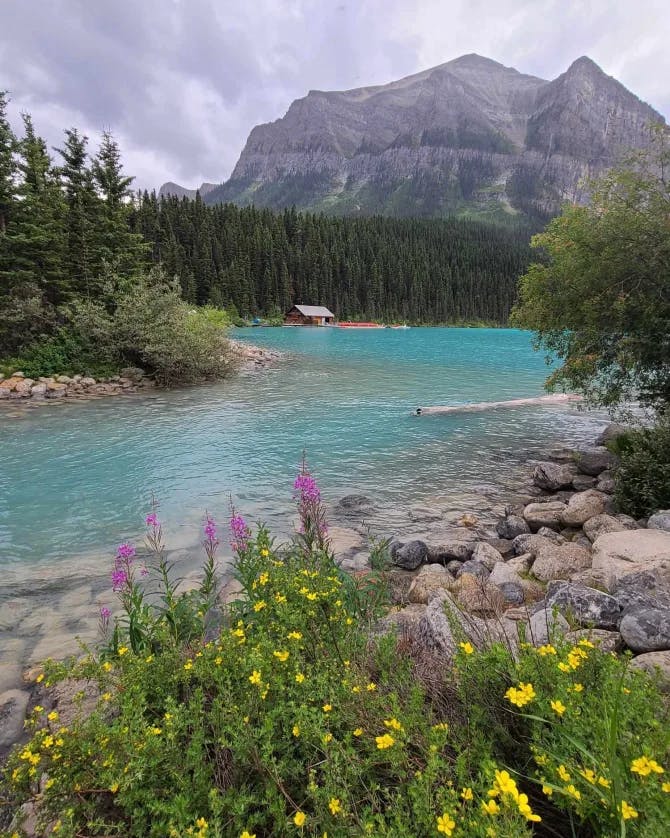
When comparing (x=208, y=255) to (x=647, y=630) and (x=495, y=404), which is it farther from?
(x=647, y=630)

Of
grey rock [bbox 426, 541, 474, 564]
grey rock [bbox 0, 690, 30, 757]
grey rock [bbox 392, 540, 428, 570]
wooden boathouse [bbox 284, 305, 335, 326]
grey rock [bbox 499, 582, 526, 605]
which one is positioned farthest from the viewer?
wooden boathouse [bbox 284, 305, 335, 326]

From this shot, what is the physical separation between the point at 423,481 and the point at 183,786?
1047 cm

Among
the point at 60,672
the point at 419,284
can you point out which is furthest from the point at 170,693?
the point at 419,284

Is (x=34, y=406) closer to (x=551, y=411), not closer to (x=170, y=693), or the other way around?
(x=170, y=693)

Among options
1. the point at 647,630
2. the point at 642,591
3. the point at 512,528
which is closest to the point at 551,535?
the point at 512,528

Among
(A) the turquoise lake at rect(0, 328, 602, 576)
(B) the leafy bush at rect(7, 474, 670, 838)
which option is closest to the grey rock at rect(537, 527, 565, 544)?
(A) the turquoise lake at rect(0, 328, 602, 576)

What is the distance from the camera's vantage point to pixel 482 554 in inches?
307

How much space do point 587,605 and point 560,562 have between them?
2772 millimetres

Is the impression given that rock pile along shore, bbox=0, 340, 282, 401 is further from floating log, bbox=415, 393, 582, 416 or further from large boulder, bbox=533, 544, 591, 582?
large boulder, bbox=533, 544, 591, 582

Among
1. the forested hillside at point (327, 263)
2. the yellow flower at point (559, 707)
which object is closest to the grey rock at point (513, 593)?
the yellow flower at point (559, 707)

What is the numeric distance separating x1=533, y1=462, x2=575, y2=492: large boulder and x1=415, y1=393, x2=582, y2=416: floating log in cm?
840

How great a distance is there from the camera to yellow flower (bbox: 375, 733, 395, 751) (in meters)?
2.12

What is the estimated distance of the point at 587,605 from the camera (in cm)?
429

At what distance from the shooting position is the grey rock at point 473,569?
270 inches
